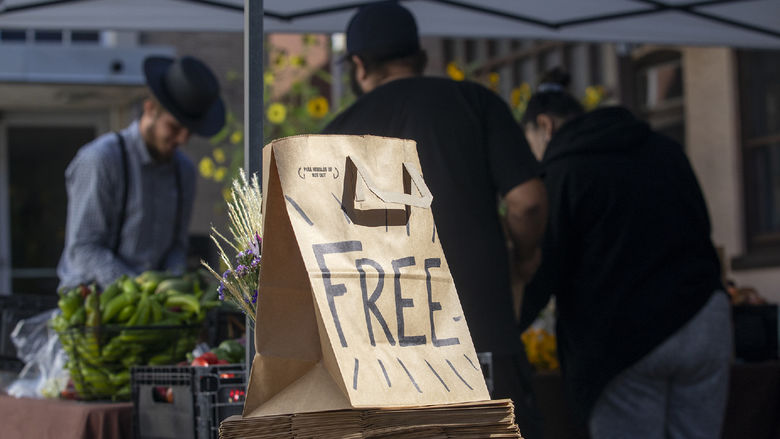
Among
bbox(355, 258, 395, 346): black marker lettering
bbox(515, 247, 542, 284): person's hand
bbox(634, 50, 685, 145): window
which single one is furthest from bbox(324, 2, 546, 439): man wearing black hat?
bbox(634, 50, 685, 145): window

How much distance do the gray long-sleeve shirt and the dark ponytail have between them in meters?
1.71

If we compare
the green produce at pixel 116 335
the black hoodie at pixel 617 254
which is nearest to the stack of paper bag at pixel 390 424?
the green produce at pixel 116 335

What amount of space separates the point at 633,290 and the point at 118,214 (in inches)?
88.3

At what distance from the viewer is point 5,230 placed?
1007 cm

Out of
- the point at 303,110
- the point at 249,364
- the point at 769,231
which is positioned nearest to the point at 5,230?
the point at 303,110

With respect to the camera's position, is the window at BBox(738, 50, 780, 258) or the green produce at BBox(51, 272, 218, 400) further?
the window at BBox(738, 50, 780, 258)

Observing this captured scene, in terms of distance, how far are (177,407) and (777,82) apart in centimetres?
573

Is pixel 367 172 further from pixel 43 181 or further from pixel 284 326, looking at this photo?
pixel 43 181

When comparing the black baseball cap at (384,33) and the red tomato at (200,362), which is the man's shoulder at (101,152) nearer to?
the black baseball cap at (384,33)

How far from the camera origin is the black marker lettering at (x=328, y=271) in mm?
1665

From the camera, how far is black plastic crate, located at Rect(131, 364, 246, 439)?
2.31 metres

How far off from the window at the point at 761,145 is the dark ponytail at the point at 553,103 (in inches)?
135

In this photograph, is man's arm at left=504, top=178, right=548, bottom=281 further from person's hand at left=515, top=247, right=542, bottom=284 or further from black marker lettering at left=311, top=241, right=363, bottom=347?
black marker lettering at left=311, top=241, right=363, bottom=347

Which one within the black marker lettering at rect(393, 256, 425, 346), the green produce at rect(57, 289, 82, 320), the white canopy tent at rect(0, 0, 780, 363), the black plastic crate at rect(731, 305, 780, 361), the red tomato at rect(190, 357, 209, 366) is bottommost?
the black plastic crate at rect(731, 305, 780, 361)
